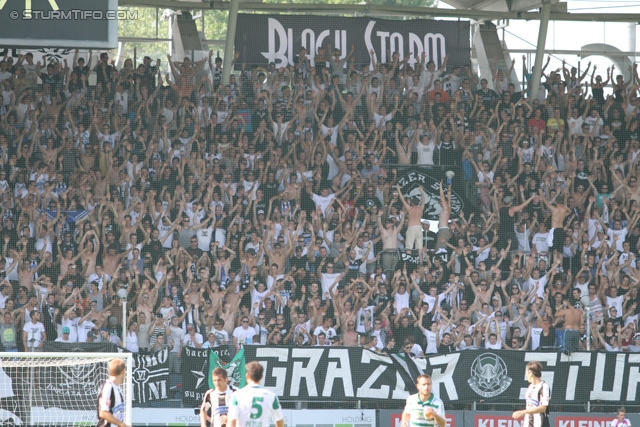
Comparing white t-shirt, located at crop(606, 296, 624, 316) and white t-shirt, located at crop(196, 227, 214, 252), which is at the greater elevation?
white t-shirt, located at crop(196, 227, 214, 252)

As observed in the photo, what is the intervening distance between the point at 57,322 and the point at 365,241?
631 cm

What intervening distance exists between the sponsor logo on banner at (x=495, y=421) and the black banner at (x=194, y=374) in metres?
4.71

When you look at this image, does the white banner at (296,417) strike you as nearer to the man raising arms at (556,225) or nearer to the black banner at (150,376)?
the black banner at (150,376)

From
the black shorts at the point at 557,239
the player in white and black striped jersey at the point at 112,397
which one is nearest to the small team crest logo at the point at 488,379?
the black shorts at the point at 557,239

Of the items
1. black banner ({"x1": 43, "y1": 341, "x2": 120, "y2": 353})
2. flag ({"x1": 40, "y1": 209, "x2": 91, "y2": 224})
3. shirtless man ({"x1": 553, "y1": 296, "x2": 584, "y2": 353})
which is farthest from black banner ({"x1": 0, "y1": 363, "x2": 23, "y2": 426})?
shirtless man ({"x1": 553, "y1": 296, "x2": 584, "y2": 353})

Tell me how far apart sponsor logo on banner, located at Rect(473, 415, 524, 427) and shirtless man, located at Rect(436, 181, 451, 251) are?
4.55 metres

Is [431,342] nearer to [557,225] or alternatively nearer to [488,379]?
[488,379]

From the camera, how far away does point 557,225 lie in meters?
21.5

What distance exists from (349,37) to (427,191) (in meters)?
5.59

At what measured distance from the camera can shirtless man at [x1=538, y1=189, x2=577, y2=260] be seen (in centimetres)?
2128

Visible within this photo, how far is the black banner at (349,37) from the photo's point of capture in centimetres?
2526

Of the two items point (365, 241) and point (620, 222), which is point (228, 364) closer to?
point (365, 241)

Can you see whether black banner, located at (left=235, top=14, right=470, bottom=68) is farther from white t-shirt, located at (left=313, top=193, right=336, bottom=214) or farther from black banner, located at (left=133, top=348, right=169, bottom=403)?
black banner, located at (left=133, top=348, right=169, bottom=403)

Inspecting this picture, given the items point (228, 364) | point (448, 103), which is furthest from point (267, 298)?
point (448, 103)
